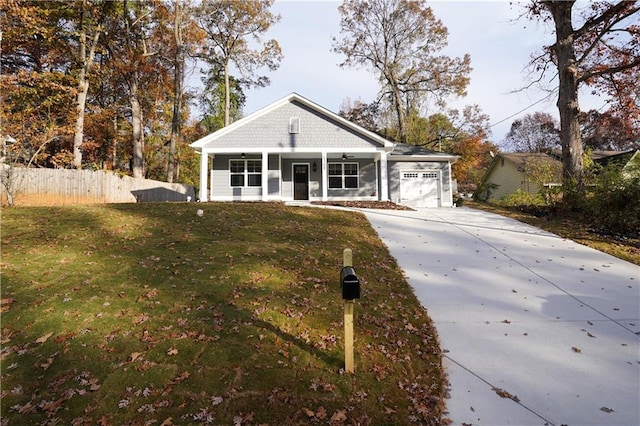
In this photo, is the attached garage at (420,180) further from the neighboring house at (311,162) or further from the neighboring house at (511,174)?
the neighboring house at (511,174)

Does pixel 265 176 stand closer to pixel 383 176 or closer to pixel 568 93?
pixel 383 176

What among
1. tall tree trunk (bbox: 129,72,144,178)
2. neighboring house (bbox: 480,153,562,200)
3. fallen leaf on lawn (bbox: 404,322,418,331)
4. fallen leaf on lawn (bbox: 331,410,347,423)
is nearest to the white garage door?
neighboring house (bbox: 480,153,562,200)

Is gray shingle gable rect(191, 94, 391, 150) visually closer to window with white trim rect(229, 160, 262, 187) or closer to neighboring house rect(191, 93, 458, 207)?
neighboring house rect(191, 93, 458, 207)

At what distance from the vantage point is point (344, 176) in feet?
61.1

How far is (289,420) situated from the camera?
2740 millimetres

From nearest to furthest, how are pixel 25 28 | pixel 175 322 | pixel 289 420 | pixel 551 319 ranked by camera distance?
pixel 289 420 → pixel 175 322 → pixel 551 319 → pixel 25 28

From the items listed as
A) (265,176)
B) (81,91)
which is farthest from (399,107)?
(81,91)

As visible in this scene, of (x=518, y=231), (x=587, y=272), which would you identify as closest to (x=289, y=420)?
(x=587, y=272)

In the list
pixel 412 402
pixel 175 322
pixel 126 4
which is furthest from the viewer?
pixel 126 4

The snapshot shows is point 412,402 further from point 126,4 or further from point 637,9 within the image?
point 126,4

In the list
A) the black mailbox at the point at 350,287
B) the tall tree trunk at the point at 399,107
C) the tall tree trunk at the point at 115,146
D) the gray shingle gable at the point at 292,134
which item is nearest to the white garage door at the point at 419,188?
the gray shingle gable at the point at 292,134

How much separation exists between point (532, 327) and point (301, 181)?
15.1 m

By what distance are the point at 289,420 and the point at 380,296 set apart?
295 cm

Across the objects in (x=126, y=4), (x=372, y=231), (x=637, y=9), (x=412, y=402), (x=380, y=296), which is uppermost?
(x=126, y=4)
